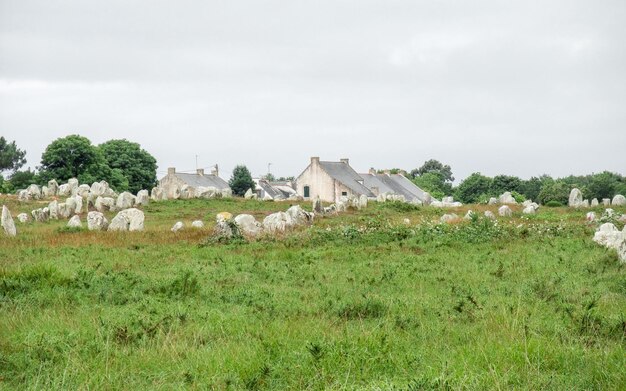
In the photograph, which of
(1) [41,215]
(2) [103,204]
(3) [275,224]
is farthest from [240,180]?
(3) [275,224]

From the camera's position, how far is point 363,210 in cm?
4331

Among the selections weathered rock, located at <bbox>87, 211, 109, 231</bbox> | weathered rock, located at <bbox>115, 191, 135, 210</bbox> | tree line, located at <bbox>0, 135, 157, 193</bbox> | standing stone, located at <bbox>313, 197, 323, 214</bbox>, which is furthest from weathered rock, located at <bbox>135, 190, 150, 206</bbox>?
tree line, located at <bbox>0, 135, 157, 193</bbox>

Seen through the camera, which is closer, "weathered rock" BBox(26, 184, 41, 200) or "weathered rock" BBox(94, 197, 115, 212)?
"weathered rock" BBox(94, 197, 115, 212)

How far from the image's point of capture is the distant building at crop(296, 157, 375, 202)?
252 ft

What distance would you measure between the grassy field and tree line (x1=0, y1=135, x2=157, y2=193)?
1887 inches

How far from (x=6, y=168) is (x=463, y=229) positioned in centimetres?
7484

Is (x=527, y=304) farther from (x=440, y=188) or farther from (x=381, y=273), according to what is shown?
(x=440, y=188)

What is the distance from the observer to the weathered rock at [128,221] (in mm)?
28250

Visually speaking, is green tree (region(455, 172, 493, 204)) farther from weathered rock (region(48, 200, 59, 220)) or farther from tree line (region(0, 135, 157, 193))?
weathered rock (region(48, 200, 59, 220))

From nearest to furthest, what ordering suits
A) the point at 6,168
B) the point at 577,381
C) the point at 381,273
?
the point at 577,381, the point at 381,273, the point at 6,168

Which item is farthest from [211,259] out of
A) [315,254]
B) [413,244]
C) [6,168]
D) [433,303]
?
[6,168]

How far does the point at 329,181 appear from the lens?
77.9 metres

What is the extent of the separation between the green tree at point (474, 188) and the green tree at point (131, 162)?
4205 cm

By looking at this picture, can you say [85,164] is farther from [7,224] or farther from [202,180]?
[7,224]
